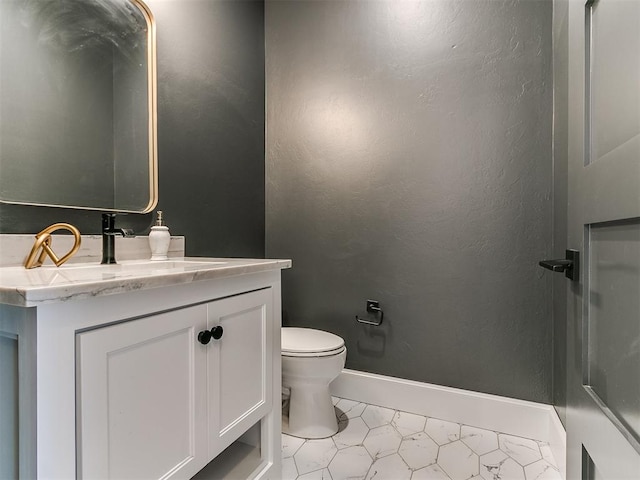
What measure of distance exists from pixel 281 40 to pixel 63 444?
2.16 meters

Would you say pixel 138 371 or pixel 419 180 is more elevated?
pixel 419 180

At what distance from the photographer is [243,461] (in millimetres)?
1176

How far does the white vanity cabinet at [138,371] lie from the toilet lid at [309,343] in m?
0.31

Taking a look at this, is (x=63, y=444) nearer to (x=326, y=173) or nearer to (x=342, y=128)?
(x=326, y=173)

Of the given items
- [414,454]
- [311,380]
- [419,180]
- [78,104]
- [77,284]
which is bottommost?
[414,454]

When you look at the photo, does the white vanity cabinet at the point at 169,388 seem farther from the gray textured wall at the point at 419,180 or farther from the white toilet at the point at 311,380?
the gray textured wall at the point at 419,180

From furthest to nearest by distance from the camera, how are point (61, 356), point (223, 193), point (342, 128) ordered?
point (342, 128) → point (223, 193) → point (61, 356)

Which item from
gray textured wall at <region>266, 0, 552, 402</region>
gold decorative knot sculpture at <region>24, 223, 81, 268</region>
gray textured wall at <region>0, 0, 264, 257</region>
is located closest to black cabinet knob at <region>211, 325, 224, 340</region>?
gold decorative knot sculpture at <region>24, 223, 81, 268</region>

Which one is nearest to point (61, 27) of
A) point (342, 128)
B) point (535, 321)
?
point (342, 128)

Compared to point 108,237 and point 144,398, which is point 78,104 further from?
point 144,398

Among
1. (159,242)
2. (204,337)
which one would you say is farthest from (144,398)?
(159,242)

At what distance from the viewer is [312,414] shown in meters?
1.55

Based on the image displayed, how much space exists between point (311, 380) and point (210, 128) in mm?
1293

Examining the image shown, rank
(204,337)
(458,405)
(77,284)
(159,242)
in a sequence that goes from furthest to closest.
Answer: (458,405)
(159,242)
(204,337)
(77,284)
